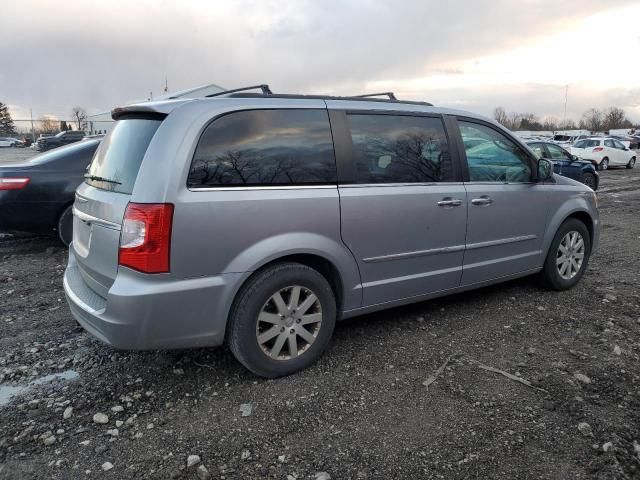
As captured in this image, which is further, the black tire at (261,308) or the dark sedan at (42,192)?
the dark sedan at (42,192)

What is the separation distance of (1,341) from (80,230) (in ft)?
4.08

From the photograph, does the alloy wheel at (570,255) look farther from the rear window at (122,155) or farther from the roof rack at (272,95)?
the rear window at (122,155)

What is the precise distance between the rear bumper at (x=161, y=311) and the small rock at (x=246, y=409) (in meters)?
0.41

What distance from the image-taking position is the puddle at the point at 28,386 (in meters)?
3.13

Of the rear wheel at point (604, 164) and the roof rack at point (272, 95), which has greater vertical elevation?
the roof rack at point (272, 95)

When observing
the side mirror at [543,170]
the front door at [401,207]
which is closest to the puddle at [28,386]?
the front door at [401,207]

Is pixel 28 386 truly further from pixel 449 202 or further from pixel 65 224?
pixel 65 224

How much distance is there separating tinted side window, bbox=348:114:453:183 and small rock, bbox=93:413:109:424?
215 centimetres

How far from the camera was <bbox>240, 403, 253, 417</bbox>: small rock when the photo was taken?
9.64 ft

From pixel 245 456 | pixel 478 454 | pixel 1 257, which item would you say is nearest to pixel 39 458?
pixel 245 456

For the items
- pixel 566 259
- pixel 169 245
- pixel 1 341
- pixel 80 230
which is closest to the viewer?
pixel 169 245

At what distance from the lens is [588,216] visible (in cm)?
524

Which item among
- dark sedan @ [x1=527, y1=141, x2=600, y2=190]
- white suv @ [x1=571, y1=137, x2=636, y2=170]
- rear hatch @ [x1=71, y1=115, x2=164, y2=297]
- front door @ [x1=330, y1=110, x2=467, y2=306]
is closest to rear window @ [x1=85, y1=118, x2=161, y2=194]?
rear hatch @ [x1=71, y1=115, x2=164, y2=297]

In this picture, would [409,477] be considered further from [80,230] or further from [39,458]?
[80,230]
